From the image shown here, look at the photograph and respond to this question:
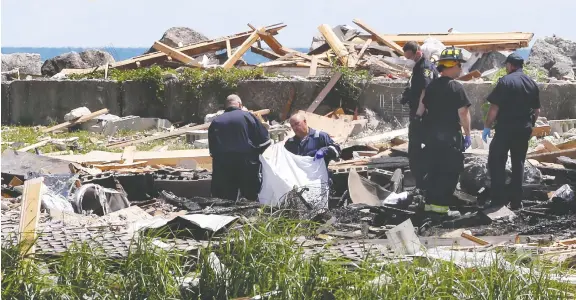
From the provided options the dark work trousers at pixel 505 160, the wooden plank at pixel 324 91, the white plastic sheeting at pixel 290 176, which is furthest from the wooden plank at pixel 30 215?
the wooden plank at pixel 324 91

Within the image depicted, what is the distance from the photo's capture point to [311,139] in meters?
11.7

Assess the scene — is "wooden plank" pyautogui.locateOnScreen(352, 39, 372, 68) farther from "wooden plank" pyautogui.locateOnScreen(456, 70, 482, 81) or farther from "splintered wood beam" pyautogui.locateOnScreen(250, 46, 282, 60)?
"splintered wood beam" pyautogui.locateOnScreen(250, 46, 282, 60)

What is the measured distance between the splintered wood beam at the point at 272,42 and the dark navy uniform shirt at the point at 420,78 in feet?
29.3

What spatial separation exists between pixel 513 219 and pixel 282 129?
6169mm

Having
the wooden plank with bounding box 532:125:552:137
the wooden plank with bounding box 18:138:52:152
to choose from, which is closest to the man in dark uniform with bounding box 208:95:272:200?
the wooden plank with bounding box 18:138:52:152

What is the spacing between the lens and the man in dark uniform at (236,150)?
1142 cm

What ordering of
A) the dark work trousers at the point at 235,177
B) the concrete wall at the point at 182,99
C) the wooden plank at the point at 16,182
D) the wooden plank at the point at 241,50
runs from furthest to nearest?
the wooden plank at the point at 241,50
the concrete wall at the point at 182,99
the wooden plank at the point at 16,182
the dark work trousers at the point at 235,177

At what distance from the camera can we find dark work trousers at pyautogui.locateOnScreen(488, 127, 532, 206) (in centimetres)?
1130

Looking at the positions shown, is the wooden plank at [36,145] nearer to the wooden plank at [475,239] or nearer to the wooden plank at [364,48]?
the wooden plank at [364,48]

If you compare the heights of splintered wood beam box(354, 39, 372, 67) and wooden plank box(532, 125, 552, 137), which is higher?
splintered wood beam box(354, 39, 372, 67)

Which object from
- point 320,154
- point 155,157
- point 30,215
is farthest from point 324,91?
point 30,215

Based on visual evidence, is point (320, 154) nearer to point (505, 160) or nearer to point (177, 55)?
point (505, 160)

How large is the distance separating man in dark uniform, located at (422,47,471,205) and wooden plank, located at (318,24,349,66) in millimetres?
7438

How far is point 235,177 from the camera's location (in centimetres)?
1166
